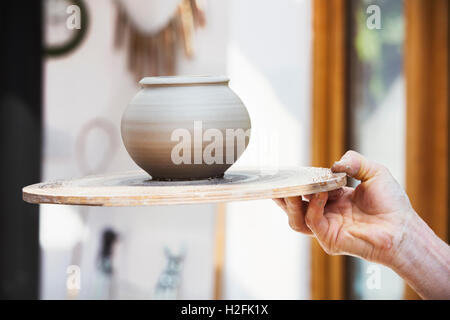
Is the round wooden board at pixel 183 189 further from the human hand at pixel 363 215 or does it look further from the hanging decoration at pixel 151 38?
the hanging decoration at pixel 151 38

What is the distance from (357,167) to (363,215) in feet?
0.34

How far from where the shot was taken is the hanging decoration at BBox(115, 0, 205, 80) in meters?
2.88

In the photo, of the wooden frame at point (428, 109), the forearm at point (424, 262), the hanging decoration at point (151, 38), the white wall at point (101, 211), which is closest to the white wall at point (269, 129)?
the white wall at point (101, 211)

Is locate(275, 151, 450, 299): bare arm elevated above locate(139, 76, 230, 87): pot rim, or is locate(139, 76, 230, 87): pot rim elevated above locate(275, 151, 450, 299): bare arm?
locate(139, 76, 230, 87): pot rim

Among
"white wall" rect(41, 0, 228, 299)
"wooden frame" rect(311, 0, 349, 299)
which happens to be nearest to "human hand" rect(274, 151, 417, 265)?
"wooden frame" rect(311, 0, 349, 299)

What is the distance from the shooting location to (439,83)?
2.18 m

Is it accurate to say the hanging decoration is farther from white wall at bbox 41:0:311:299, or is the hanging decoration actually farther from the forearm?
the forearm

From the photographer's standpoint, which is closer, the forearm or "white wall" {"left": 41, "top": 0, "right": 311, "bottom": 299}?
Result: the forearm

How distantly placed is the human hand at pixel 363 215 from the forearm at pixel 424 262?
0.05 feet

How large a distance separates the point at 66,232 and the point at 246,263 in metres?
0.86

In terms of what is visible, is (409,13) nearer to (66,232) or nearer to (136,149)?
(136,149)

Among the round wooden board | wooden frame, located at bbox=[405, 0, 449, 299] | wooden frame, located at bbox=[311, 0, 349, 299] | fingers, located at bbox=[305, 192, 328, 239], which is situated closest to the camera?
the round wooden board

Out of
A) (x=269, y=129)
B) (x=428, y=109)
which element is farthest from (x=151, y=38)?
(x=428, y=109)

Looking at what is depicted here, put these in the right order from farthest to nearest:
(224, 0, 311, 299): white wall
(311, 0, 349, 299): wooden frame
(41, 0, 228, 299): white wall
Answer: (41, 0, 228, 299): white wall < (224, 0, 311, 299): white wall < (311, 0, 349, 299): wooden frame
